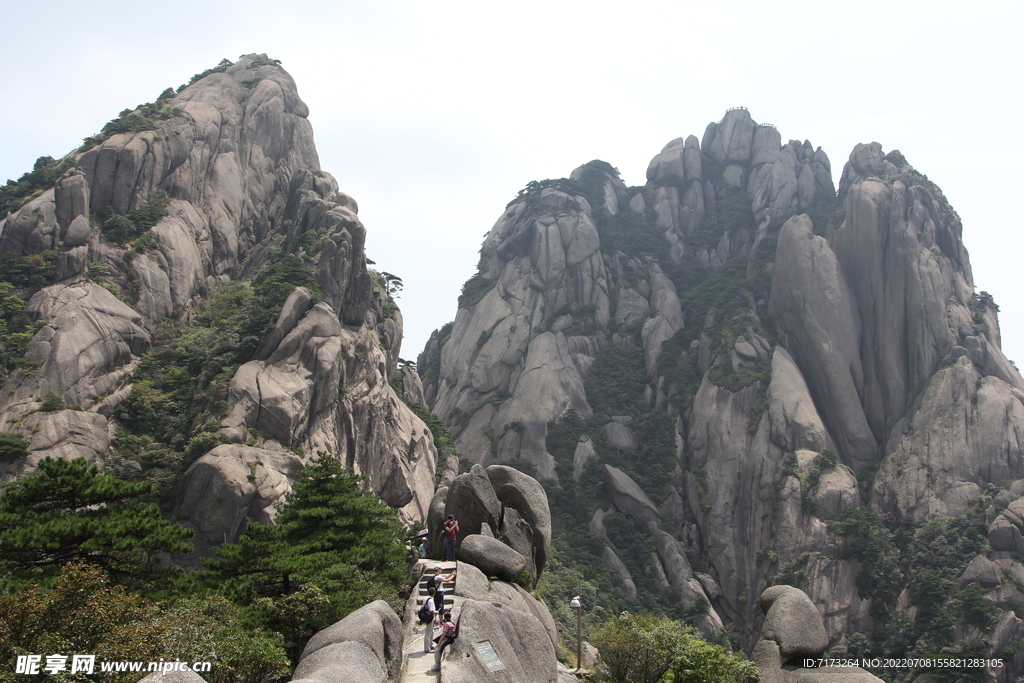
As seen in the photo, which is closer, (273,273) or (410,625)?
(410,625)

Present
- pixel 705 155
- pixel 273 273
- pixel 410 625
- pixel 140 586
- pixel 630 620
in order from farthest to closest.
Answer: pixel 705 155 → pixel 273 273 → pixel 630 620 → pixel 140 586 → pixel 410 625

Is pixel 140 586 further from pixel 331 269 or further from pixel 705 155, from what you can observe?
pixel 705 155

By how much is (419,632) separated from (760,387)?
188 ft

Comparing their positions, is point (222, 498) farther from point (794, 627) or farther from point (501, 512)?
point (794, 627)

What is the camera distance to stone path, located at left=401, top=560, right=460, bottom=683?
→ 1339 centimetres

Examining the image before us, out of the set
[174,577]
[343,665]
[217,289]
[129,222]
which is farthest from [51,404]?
[343,665]

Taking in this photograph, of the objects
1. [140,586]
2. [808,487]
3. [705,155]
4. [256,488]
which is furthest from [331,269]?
[705,155]

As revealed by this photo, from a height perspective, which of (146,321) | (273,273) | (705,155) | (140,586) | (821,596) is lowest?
(821,596)

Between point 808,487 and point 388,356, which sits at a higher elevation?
point 388,356

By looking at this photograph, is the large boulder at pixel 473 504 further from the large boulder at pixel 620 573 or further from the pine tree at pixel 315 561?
the large boulder at pixel 620 573

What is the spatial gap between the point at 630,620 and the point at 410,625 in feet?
23.8

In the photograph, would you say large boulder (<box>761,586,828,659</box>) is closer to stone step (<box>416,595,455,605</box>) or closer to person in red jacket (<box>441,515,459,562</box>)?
person in red jacket (<box>441,515,459,562</box>)

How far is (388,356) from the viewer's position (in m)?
53.6

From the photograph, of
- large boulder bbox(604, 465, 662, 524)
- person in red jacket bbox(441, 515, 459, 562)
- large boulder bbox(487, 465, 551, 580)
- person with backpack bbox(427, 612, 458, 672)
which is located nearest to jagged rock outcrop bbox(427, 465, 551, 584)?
large boulder bbox(487, 465, 551, 580)
